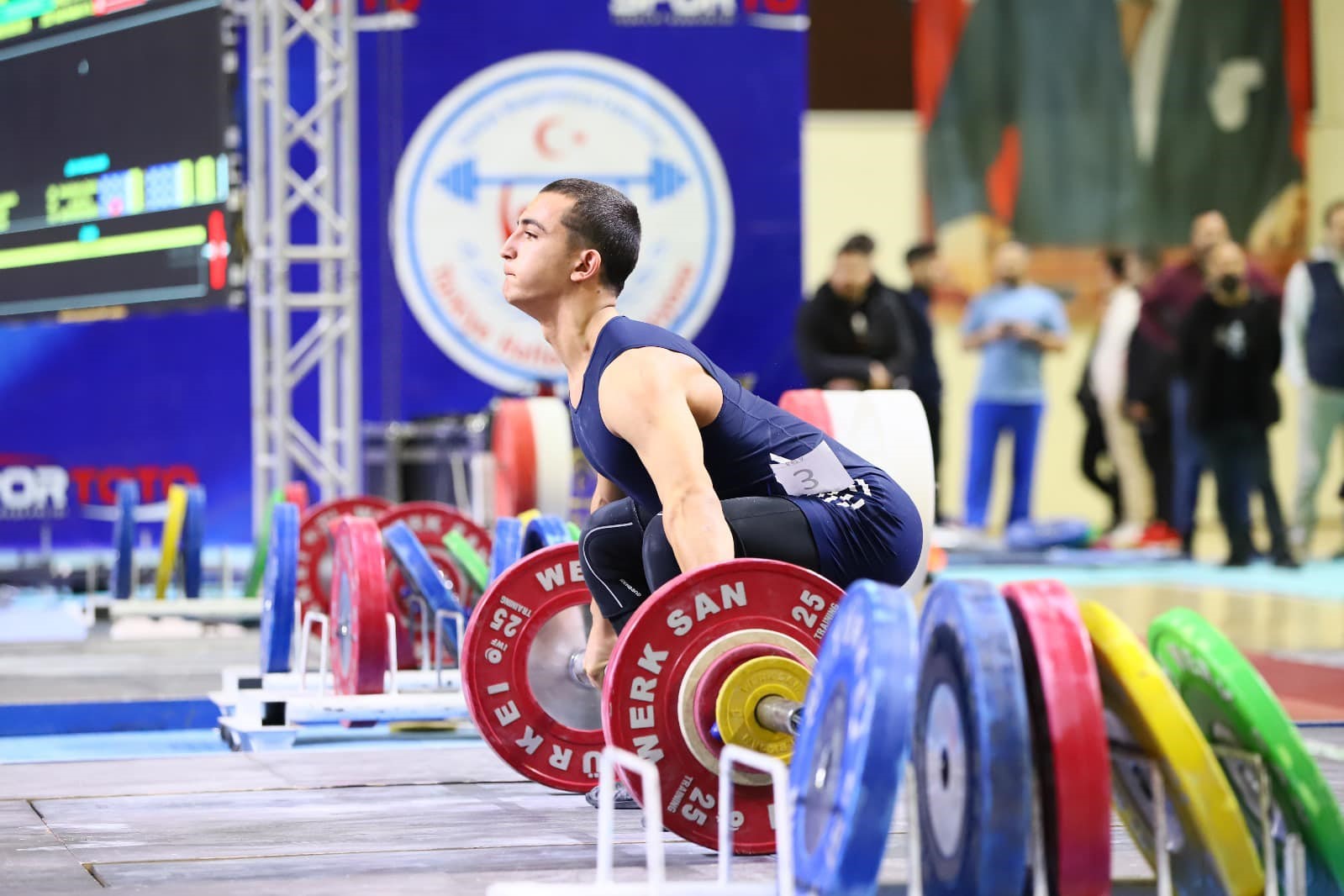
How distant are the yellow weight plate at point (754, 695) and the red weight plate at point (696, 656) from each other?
3 centimetres

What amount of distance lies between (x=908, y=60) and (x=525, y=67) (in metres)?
4.54

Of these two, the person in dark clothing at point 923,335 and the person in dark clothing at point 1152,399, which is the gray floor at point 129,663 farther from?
the person in dark clothing at point 1152,399

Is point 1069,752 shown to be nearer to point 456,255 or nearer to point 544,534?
point 544,534

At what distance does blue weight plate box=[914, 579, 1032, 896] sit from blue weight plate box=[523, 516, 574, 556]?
1502 mm

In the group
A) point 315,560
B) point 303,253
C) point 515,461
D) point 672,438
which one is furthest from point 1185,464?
point 672,438

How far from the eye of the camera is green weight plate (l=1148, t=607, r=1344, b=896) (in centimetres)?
219

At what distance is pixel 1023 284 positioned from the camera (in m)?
10.8

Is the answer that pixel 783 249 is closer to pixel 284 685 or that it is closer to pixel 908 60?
pixel 908 60

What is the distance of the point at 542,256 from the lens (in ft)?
10.4

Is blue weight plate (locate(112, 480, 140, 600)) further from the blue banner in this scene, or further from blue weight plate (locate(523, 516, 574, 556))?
blue weight plate (locate(523, 516, 574, 556))

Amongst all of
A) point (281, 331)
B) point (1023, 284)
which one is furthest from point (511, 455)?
point (1023, 284)

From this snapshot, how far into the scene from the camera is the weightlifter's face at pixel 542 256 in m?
3.16

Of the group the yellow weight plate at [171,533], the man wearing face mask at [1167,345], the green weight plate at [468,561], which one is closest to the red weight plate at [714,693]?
the green weight plate at [468,561]

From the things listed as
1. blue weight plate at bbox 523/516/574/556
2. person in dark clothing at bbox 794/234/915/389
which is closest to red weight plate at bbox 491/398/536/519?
person in dark clothing at bbox 794/234/915/389
